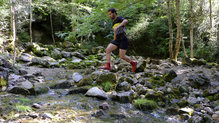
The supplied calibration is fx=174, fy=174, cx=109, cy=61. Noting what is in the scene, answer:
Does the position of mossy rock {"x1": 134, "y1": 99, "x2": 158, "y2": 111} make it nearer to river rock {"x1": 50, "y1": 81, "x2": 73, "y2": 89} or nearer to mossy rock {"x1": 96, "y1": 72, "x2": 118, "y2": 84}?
mossy rock {"x1": 96, "y1": 72, "x2": 118, "y2": 84}

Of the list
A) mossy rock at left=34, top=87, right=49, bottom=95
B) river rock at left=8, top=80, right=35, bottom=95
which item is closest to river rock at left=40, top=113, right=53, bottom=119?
river rock at left=8, top=80, right=35, bottom=95

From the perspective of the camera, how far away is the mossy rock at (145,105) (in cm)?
379

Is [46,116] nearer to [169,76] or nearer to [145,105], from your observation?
[145,105]

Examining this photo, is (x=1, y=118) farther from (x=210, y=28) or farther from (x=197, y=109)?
(x=210, y=28)

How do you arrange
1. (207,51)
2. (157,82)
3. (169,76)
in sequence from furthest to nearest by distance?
1. (207,51)
2. (169,76)
3. (157,82)

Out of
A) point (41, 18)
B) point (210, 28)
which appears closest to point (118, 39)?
point (210, 28)

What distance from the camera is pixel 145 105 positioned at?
149 inches

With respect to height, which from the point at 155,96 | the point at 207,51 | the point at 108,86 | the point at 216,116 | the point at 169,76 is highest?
the point at 207,51

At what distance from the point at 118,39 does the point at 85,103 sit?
7.48ft

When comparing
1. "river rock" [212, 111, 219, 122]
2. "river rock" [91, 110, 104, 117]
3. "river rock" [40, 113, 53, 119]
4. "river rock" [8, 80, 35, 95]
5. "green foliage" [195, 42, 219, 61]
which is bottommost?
"river rock" [212, 111, 219, 122]

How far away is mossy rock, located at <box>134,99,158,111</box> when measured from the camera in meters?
3.79

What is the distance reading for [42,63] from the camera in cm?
928

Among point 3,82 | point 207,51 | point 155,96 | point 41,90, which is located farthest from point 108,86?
point 207,51

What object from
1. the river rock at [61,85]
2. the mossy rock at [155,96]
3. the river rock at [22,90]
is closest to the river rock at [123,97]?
the mossy rock at [155,96]
